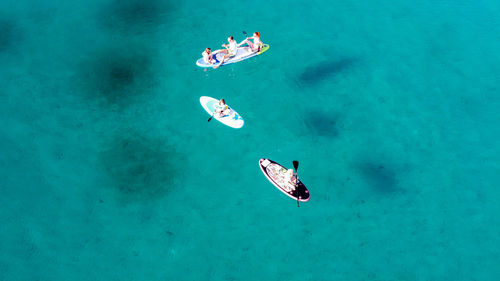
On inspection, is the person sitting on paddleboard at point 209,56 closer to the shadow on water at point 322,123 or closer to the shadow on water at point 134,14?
the shadow on water at point 134,14

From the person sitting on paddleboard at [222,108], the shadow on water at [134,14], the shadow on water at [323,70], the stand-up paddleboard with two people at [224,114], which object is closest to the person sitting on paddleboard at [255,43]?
the shadow on water at [323,70]

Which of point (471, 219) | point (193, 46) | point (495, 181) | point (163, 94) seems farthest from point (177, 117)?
point (495, 181)

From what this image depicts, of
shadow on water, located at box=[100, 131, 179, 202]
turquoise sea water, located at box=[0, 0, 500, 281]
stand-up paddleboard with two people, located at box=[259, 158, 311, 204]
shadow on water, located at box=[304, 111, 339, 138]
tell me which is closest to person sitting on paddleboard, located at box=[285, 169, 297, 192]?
stand-up paddleboard with two people, located at box=[259, 158, 311, 204]

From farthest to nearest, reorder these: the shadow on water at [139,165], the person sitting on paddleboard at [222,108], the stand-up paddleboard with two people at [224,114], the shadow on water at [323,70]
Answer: the shadow on water at [323,70], the stand-up paddleboard with two people at [224,114], the person sitting on paddleboard at [222,108], the shadow on water at [139,165]

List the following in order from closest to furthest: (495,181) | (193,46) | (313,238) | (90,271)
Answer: (90,271)
(313,238)
(495,181)
(193,46)

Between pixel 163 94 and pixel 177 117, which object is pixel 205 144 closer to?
pixel 177 117

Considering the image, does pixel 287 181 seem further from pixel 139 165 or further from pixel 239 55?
pixel 239 55

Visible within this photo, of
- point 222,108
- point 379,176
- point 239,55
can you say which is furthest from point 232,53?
point 379,176
